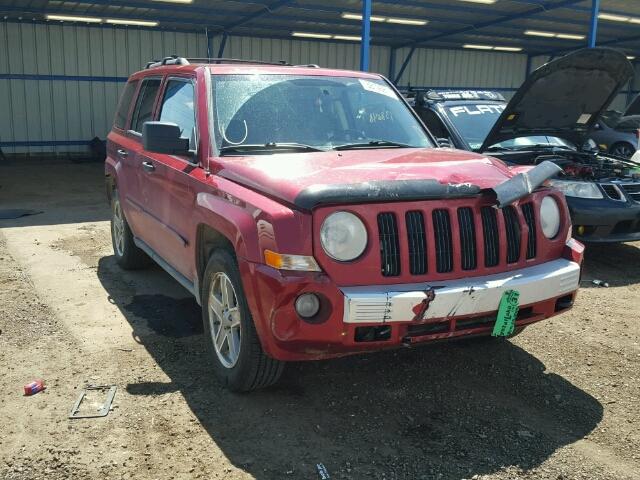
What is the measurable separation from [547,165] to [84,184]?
1148 cm

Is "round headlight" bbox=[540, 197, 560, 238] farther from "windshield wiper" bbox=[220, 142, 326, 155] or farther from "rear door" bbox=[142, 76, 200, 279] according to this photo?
"rear door" bbox=[142, 76, 200, 279]

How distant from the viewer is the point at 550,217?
365 cm

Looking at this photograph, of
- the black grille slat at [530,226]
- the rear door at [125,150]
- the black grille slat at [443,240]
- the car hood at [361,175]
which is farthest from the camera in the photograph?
the rear door at [125,150]

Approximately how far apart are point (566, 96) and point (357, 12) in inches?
399

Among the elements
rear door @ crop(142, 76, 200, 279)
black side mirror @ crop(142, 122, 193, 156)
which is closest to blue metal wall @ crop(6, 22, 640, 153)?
rear door @ crop(142, 76, 200, 279)

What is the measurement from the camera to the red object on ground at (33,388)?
3623 millimetres

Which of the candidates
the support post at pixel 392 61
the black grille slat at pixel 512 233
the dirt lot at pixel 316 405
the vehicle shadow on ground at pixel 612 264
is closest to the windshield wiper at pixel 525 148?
the vehicle shadow on ground at pixel 612 264

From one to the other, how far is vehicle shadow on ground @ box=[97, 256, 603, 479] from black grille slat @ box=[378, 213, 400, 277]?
866 millimetres

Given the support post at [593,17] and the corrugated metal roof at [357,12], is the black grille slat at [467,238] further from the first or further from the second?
the support post at [593,17]

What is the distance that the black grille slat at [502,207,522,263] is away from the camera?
340cm

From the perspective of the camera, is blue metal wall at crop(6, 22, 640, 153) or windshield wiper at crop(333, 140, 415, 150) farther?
blue metal wall at crop(6, 22, 640, 153)

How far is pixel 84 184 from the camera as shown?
43.4 feet

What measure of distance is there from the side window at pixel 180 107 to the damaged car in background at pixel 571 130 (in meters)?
3.36

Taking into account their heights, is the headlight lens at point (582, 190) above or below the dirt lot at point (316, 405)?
above
